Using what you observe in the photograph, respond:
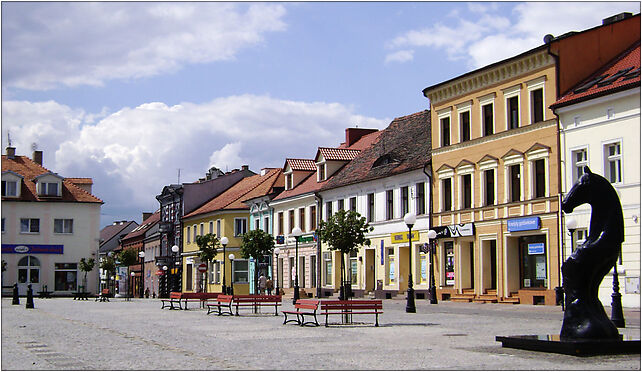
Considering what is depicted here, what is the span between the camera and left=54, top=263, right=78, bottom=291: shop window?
68000 mm

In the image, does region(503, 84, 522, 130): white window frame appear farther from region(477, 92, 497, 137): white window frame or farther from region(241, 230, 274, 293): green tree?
region(241, 230, 274, 293): green tree

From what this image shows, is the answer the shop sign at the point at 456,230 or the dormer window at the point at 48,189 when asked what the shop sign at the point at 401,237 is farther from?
the dormer window at the point at 48,189

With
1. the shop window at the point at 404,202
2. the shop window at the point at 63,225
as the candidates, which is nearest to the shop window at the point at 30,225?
the shop window at the point at 63,225

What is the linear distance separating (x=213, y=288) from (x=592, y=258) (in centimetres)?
5583

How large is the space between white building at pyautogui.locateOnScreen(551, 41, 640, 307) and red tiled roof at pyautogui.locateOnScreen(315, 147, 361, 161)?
71.8 ft

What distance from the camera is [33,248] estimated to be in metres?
Answer: 66.8

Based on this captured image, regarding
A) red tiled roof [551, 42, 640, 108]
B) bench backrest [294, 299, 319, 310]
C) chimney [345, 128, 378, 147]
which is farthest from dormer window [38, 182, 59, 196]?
bench backrest [294, 299, 319, 310]

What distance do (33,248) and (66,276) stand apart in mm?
3470

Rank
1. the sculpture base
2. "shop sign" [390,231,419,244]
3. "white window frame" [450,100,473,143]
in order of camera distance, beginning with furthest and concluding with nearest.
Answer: "shop sign" [390,231,419,244], "white window frame" [450,100,473,143], the sculpture base

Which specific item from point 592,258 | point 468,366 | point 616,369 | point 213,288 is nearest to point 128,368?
point 468,366

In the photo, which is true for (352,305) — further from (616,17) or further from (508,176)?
(616,17)

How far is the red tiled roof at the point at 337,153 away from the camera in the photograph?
55.7m

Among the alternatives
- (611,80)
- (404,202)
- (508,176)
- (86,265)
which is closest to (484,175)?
(508,176)

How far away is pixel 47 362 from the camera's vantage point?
45.3ft
